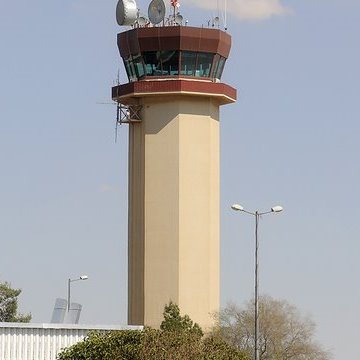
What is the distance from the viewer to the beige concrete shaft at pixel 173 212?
90312mm

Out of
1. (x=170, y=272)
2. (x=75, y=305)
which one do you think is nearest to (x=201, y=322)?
(x=170, y=272)

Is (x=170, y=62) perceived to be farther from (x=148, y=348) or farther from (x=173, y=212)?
(x=148, y=348)

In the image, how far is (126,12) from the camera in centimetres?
9344

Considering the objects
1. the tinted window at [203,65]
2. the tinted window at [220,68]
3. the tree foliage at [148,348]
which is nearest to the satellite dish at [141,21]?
the tinted window at [203,65]

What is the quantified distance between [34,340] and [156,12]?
27.7 m

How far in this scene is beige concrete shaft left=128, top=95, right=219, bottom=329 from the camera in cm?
9031

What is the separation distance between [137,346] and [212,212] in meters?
30.4

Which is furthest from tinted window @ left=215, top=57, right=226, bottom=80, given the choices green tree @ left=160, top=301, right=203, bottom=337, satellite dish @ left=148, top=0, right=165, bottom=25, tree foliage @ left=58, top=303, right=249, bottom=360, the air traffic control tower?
tree foliage @ left=58, top=303, right=249, bottom=360

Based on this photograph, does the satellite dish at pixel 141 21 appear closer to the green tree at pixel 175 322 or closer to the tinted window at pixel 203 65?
the tinted window at pixel 203 65

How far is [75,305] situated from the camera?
97375mm

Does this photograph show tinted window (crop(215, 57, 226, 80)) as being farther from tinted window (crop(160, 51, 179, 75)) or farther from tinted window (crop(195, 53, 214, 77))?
tinted window (crop(160, 51, 179, 75))

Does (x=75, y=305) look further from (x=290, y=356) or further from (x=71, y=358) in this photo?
(x=71, y=358)

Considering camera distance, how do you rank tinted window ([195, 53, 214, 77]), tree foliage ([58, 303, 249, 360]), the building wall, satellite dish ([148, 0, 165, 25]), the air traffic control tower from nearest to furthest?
tree foliage ([58, 303, 249, 360]) < the building wall < the air traffic control tower < tinted window ([195, 53, 214, 77]) < satellite dish ([148, 0, 165, 25])

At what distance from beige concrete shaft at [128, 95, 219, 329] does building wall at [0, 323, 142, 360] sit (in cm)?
1727
